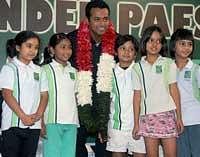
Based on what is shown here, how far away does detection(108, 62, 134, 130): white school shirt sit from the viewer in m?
3.83

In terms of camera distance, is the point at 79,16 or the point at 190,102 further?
the point at 79,16

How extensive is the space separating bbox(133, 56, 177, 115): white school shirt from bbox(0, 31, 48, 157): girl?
72 cm

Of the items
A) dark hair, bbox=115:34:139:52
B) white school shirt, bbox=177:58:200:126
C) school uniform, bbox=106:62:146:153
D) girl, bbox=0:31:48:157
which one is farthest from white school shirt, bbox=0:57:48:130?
white school shirt, bbox=177:58:200:126

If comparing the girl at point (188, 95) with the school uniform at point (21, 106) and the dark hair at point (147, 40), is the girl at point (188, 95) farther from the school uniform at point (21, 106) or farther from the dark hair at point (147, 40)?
the school uniform at point (21, 106)

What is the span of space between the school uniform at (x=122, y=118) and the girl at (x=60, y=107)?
0.28 metres

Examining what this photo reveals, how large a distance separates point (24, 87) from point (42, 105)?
192 millimetres

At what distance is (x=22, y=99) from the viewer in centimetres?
359

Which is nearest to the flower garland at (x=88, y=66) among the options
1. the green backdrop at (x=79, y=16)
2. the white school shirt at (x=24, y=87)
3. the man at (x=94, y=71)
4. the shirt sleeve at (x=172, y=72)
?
the man at (x=94, y=71)

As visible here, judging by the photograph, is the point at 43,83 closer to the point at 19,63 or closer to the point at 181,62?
the point at 19,63

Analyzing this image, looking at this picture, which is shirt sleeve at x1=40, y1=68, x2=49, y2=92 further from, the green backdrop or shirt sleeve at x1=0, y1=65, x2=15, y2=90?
the green backdrop

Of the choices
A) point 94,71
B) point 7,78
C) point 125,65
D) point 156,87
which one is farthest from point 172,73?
point 7,78

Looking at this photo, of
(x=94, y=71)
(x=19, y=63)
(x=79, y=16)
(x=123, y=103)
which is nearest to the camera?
(x=19, y=63)

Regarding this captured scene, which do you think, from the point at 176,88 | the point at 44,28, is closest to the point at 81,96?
the point at 176,88

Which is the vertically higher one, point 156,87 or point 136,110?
point 156,87
